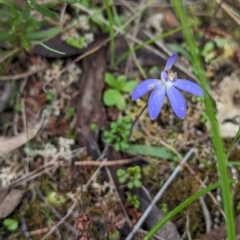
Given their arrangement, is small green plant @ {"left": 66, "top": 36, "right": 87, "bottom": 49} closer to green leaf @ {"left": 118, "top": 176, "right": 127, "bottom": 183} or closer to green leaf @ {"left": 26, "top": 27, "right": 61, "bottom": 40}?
green leaf @ {"left": 26, "top": 27, "right": 61, "bottom": 40}

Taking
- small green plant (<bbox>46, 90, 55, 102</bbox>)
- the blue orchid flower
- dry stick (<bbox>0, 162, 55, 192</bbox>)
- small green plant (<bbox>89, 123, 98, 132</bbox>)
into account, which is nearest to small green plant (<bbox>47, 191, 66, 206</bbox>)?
dry stick (<bbox>0, 162, 55, 192</bbox>)

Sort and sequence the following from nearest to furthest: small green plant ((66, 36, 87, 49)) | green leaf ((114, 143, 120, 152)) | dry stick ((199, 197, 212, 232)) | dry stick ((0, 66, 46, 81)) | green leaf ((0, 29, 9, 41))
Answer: dry stick ((199, 197, 212, 232)) → green leaf ((0, 29, 9, 41)) → green leaf ((114, 143, 120, 152)) → dry stick ((0, 66, 46, 81)) → small green plant ((66, 36, 87, 49))

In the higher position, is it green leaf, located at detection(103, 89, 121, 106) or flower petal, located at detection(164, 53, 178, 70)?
flower petal, located at detection(164, 53, 178, 70)

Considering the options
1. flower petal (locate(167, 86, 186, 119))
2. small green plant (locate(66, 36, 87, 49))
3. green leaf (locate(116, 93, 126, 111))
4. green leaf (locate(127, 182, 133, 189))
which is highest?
small green plant (locate(66, 36, 87, 49))

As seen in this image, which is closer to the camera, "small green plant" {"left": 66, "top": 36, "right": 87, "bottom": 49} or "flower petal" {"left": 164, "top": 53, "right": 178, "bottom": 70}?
"flower petal" {"left": 164, "top": 53, "right": 178, "bottom": 70}

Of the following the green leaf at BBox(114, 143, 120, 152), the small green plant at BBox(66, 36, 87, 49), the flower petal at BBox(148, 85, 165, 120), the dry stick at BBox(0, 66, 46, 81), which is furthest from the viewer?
the small green plant at BBox(66, 36, 87, 49)

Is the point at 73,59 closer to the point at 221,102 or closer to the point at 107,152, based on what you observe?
the point at 107,152

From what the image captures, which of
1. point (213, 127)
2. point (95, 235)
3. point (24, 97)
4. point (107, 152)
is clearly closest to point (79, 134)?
point (107, 152)
